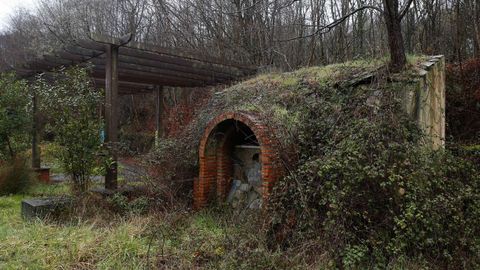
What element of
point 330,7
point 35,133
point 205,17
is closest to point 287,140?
point 35,133

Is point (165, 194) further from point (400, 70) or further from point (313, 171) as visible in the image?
point (400, 70)

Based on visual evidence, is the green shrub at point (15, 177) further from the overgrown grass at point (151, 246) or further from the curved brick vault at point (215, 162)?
the curved brick vault at point (215, 162)

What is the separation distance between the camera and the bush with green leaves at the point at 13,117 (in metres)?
9.45

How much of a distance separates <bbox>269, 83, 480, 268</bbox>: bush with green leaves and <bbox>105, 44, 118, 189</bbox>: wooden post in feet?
11.2

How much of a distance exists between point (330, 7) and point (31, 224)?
1169 cm

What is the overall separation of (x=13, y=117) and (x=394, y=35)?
30.1 feet

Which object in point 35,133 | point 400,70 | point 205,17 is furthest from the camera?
point 205,17

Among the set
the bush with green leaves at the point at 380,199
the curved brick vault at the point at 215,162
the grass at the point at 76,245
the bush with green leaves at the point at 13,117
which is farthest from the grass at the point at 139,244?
the bush with green leaves at the point at 13,117

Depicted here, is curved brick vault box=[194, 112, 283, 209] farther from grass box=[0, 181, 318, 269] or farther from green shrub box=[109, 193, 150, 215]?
green shrub box=[109, 193, 150, 215]

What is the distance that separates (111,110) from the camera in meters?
7.03

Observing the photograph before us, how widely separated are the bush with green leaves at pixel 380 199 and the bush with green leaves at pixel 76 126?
3.50 meters

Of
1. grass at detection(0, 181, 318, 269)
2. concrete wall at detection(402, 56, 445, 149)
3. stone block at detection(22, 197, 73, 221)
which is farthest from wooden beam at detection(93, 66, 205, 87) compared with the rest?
concrete wall at detection(402, 56, 445, 149)

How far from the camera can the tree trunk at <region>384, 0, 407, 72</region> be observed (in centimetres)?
602

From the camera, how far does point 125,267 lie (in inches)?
155
